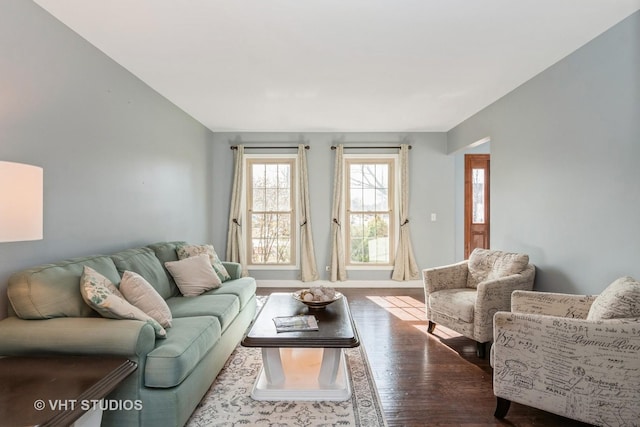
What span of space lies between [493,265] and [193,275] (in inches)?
120

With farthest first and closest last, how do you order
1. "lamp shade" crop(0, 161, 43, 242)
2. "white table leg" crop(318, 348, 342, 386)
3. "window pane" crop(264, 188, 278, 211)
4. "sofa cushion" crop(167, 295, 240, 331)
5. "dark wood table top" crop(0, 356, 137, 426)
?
"window pane" crop(264, 188, 278, 211) < "sofa cushion" crop(167, 295, 240, 331) < "white table leg" crop(318, 348, 342, 386) < "lamp shade" crop(0, 161, 43, 242) < "dark wood table top" crop(0, 356, 137, 426)

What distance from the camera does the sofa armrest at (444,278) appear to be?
334cm

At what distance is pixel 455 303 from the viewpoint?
295 centimetres

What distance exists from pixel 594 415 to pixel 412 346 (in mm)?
1453

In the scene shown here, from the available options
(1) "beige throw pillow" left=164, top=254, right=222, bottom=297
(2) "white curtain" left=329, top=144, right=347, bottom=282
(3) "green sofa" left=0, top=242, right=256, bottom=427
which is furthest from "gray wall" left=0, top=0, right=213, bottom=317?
(2) "white curtain" left=329, top=144, right=347, bottom=282

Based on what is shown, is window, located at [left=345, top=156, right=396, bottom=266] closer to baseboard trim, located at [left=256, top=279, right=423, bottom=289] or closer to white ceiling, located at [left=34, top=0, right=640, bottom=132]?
baseboard trim, located at [left=256, top=279, right=423, bottom=289]

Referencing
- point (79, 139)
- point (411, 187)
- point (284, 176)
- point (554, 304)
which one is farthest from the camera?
point (284, 176)

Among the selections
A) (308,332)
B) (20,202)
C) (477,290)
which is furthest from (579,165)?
(20,202)

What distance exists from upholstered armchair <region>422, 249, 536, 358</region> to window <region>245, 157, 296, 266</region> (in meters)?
2.63

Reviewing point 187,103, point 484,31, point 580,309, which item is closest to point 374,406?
point 580,309

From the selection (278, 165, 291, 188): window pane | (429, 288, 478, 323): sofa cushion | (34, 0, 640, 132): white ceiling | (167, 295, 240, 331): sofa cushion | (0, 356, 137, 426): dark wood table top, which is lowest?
(429, 288, 478, 323): sofa cushion

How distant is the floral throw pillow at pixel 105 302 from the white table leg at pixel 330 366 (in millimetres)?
1082

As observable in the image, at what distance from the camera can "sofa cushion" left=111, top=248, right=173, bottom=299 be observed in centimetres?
245

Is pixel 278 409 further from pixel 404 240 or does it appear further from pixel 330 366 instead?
pixel 404 240
